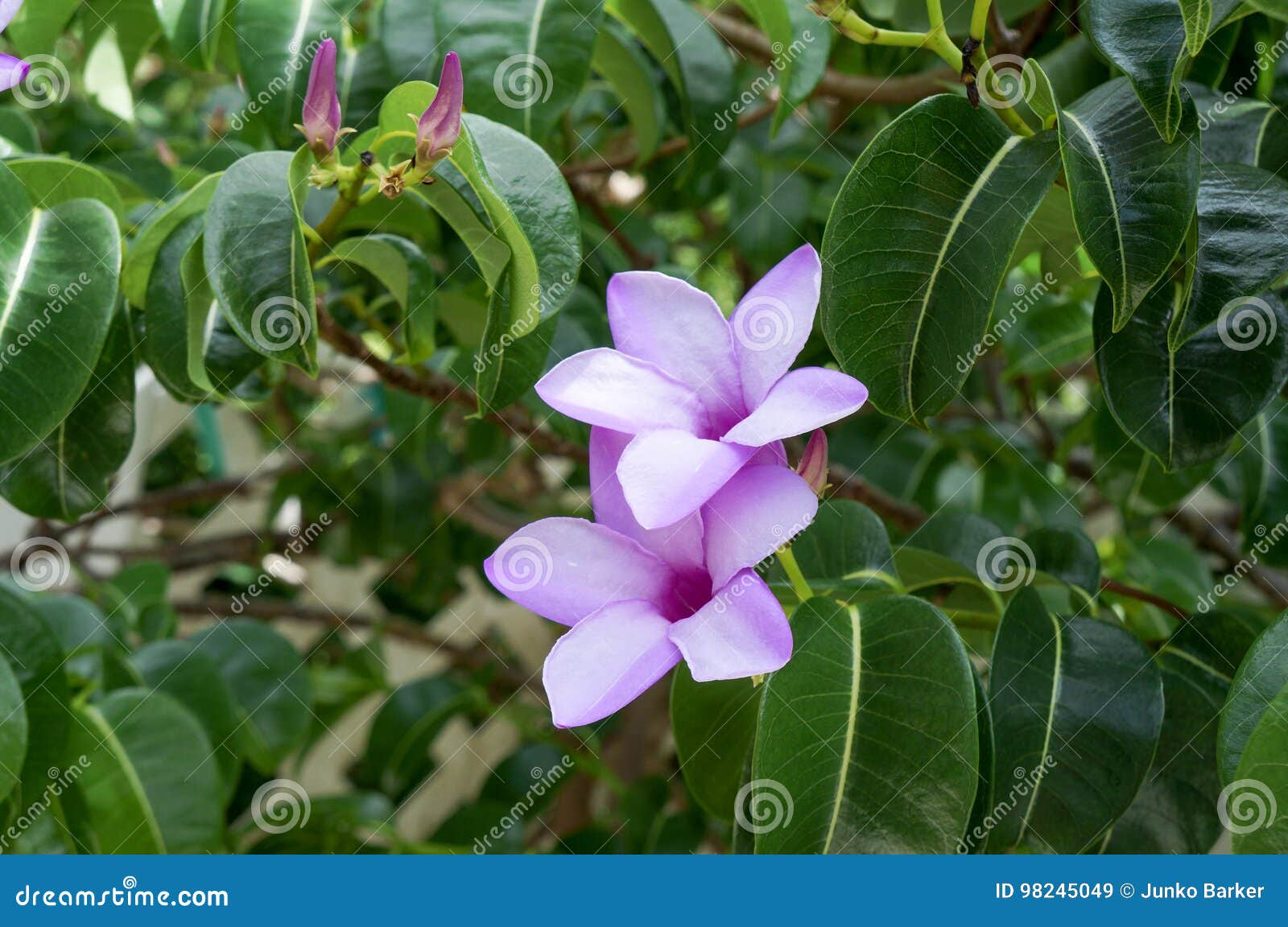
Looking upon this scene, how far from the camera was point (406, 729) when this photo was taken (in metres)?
1.69

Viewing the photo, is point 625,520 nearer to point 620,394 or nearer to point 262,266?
point 620,394

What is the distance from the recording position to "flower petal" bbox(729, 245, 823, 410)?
56 centimetres

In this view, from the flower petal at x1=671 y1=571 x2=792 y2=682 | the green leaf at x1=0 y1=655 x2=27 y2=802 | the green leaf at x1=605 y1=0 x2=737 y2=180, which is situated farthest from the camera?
the green leaf at x1=605 y1=0 x2=737 y2=180

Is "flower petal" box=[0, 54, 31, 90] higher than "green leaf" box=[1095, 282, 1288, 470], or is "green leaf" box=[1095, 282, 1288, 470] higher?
"flower petal" box=[0, 54, 31, 90]

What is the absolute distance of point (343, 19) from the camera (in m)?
0.93

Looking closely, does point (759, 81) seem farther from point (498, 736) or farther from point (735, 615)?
point (498, 736)

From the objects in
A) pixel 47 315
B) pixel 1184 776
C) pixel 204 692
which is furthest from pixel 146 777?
pixel 1184 776

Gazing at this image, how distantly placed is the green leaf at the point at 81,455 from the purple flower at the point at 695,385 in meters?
0.44

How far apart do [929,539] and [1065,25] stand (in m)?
0.48

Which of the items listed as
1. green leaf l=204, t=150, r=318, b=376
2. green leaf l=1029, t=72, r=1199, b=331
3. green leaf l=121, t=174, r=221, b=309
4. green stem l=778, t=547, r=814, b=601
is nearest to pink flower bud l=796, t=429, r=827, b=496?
green stem l=778, t=547, r=814, b=601

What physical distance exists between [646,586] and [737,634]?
0.07 m

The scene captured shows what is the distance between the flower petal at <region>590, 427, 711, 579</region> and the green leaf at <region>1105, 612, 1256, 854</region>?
38 cm

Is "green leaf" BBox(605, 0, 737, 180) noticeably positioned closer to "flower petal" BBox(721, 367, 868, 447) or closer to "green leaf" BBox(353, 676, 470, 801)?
"flower petal" BBox(721, 367, 868, 447)

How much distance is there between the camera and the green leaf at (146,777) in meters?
0.90
